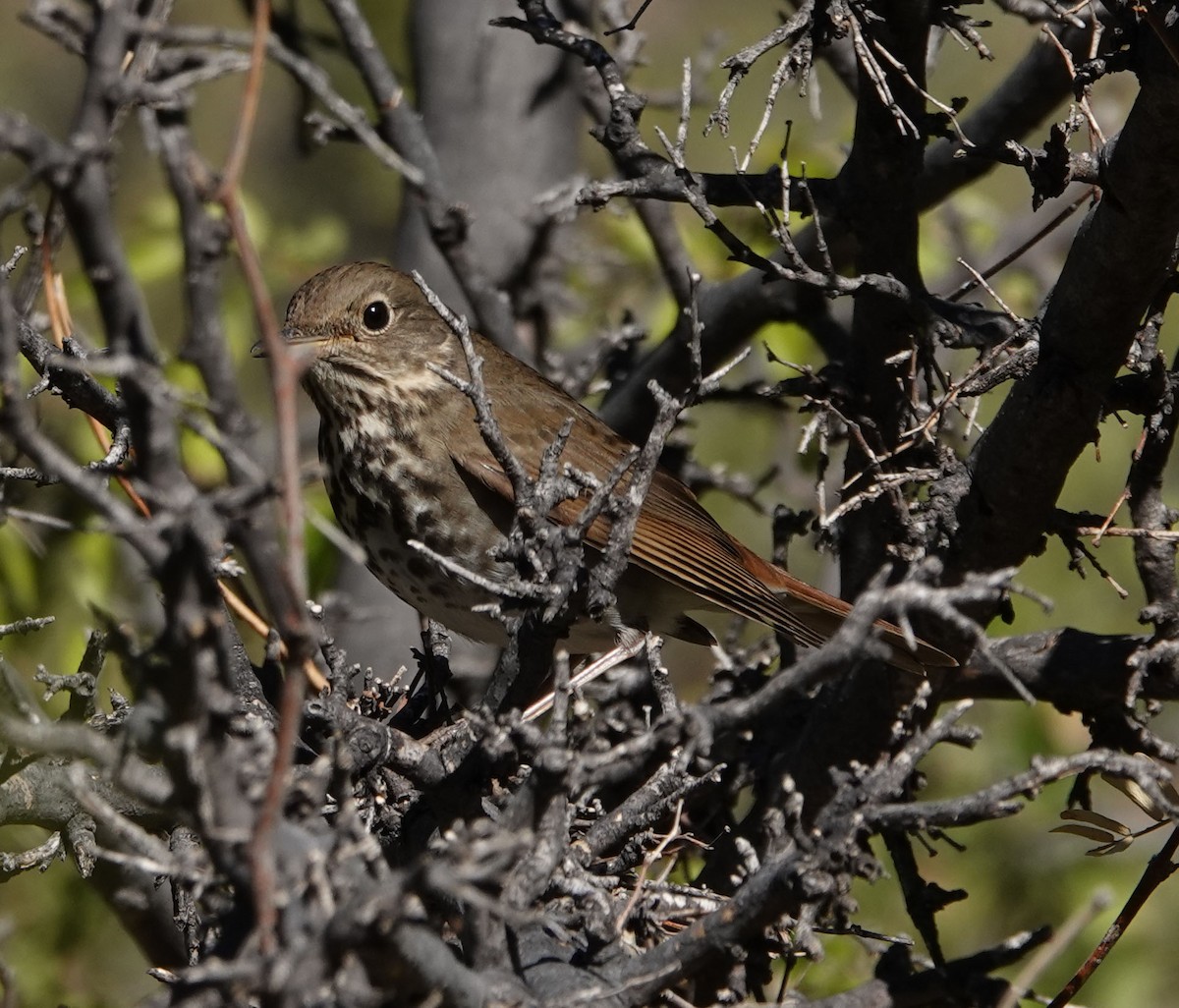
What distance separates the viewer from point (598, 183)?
2475 mm

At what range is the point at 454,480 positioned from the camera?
10.8ft

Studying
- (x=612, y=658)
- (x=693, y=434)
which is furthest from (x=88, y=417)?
(x=693, y=434)

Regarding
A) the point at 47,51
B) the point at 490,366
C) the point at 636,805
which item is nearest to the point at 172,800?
the point at 636,805

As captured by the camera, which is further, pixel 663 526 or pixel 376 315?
pixel 376 315

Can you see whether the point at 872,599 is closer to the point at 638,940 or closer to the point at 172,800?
the point at 172,800

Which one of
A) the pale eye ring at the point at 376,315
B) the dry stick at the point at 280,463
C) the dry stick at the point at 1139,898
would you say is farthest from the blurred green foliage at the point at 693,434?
the dry stick at the point at 1139,898

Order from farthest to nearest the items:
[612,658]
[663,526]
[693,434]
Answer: [693,434] < [663,526] < [612,658]

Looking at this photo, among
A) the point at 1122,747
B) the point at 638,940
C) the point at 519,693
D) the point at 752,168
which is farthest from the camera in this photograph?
the point at 752,168

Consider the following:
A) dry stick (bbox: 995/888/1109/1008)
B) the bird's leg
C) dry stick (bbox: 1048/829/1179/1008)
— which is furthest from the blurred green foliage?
dry stick (bbox: 995/888/1109/1008)

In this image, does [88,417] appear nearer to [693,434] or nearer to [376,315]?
[376,315]

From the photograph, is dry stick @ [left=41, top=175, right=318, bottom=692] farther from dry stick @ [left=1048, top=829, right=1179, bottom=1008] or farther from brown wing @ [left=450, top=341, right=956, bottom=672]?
dry stick @ [left=1048, top=829, right=1179, bottom=1008]

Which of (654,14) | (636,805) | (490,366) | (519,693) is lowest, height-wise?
(636,805)

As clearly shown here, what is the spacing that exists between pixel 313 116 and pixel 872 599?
2.40m

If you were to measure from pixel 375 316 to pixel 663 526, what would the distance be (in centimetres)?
84
